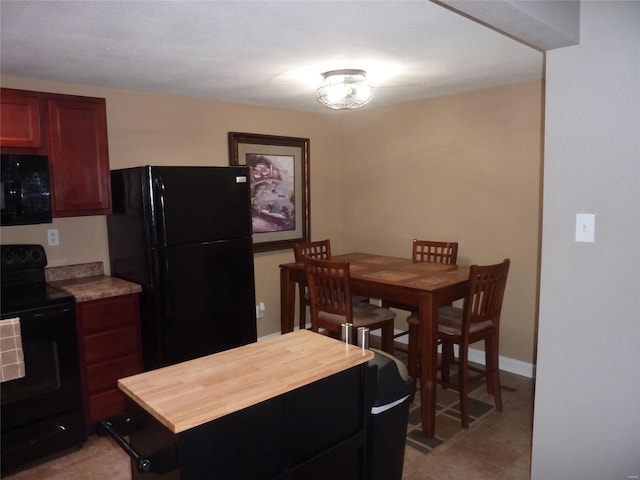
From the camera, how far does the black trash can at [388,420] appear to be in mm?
1725

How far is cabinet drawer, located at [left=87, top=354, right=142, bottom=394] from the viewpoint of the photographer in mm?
2803

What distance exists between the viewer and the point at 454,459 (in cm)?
255

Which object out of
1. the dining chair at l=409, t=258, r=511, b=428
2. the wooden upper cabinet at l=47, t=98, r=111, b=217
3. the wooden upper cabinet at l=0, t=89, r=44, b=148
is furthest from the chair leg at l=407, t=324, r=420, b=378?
the wooden upper cabinet at l=0, t=89, r=44, b=148

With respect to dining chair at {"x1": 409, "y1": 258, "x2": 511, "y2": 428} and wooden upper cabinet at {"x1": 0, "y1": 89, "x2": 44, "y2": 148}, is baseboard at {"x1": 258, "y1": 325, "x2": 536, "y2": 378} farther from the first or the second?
wooden upper cabinet at {"x1": 0, "y1": 89, "x2": 44, "y2": 148}

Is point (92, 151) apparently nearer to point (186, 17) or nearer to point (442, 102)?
point (186, 17)

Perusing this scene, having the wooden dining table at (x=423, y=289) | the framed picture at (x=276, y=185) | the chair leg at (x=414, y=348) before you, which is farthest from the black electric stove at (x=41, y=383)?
the chair leg at (x=414, y=348)

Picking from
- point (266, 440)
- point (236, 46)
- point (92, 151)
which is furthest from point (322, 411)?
point (92, 151)

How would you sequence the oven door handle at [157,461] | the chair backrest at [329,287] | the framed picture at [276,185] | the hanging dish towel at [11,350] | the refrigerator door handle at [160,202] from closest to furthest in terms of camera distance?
the oven door handle at [157,461] → the hanging dish towel at [11,350] → the refrigerator door handle at [160,202] → the chair backrest at [329,287] → the framed picture at [276,185]

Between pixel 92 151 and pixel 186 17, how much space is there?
4.49 feet

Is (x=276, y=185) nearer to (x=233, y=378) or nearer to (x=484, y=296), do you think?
(x=484, y=296)

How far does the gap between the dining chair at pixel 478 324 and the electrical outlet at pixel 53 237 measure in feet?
8.54

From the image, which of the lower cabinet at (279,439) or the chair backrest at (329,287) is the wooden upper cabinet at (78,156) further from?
the lower cabinet at (279,439)

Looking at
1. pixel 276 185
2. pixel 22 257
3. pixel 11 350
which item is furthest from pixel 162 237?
pixel 276 185

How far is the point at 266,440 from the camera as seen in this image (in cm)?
135
